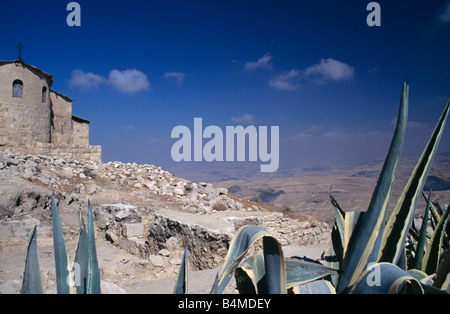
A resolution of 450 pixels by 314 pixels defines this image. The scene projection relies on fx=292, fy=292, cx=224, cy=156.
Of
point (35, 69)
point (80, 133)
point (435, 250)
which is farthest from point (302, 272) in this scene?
point (80, 133)

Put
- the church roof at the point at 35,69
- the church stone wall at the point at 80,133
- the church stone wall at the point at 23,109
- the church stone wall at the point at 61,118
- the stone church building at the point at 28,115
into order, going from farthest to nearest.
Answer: the church stone wall at the point at 80,133, the church stone wall at the point at 61,118, the church roof at the point at 35,69, the church stone wall at the point at 23,109, the stone church building at the point at 28,115

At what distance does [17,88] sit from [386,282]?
1913 centimetres

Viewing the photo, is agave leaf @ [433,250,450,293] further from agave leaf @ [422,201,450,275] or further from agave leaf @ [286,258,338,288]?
agave leaf @ [286,258,338,288]

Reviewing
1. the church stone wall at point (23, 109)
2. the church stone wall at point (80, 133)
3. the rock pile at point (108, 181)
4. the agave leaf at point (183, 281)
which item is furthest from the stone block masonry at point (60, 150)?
the agave leaf at point (183, 281)

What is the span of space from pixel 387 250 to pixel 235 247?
26.4 inches

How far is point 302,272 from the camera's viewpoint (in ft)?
4.33

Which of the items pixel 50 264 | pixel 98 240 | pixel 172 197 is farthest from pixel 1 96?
pixel 50 264

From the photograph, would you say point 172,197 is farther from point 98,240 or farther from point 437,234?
point 437,234

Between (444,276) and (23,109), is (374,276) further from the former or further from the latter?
(23,109)

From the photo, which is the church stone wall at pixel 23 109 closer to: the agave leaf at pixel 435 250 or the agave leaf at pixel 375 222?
the agave leaf at pixel 375 222

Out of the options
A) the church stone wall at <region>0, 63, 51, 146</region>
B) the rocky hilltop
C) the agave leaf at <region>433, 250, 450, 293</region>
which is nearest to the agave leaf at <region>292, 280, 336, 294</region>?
the agave leaf at <region>433, 250, 450, 293</region>

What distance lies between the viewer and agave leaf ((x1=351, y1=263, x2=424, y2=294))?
1038 mm

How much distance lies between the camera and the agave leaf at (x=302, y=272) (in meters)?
1.29

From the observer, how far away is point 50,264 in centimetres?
443
